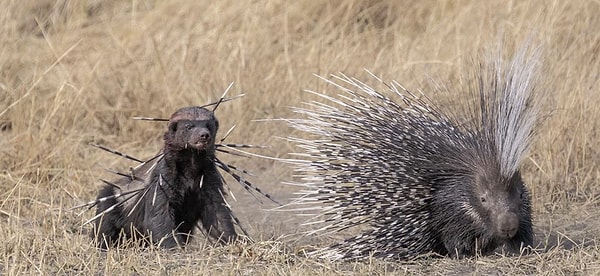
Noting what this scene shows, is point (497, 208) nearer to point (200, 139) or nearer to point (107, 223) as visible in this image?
point (200, 139)

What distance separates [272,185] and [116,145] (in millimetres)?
1204

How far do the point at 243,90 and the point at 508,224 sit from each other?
3637mm

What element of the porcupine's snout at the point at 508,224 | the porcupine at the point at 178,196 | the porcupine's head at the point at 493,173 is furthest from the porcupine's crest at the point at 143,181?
the porcupine's snout at the point at 508,224

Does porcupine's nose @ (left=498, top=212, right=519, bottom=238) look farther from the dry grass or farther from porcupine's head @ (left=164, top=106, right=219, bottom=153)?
porcupine's head @ (left=164, top=106, right=219, bottom=153)

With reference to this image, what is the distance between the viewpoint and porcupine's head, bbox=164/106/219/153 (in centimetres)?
498

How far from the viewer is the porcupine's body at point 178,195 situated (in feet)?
16.9

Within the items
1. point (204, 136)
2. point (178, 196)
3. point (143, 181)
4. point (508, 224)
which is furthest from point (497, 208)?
point (143, 181)

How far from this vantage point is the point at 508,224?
4.69m

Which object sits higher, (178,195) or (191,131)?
(191,131)

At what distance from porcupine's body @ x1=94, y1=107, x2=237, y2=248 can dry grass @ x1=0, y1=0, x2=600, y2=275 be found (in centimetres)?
15

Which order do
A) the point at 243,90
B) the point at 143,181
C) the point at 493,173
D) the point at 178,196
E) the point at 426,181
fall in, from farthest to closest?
the point at 243,90
the point at 143,181
the point at 178,196
the point at 426,181
the point at 493,173

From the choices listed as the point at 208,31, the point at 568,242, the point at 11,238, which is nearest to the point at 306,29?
the point at 208,31

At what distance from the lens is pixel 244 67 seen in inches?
321

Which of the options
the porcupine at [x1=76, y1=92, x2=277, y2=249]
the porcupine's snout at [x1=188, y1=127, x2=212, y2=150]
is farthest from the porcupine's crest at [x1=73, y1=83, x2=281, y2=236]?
the porcupine's snout at [x1=188, y1=127, x2=212, y2=150]
